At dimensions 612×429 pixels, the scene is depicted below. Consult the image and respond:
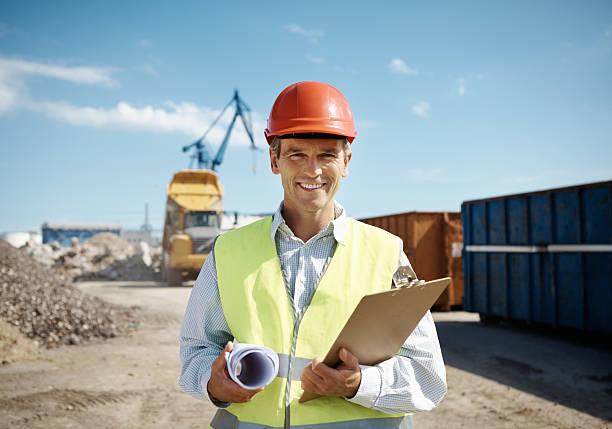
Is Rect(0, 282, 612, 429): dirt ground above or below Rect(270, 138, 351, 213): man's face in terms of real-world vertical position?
below

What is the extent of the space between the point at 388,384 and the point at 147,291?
53.1 ft

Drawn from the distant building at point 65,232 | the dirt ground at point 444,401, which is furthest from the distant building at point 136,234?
the dirt ground at point 444,401

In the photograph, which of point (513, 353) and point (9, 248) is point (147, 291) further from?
point (513, 353)

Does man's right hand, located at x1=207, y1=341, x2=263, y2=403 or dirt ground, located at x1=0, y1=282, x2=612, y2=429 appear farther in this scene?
dirt ground, located at x1=0, y1=282, x2=612, y2=429

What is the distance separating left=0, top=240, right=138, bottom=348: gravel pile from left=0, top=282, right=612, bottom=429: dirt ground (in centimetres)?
58

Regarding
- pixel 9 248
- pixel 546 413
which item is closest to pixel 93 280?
pixel 9 248

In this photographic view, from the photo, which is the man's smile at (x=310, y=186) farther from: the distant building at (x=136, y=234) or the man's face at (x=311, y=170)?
the distant building at (x=136, y=234)

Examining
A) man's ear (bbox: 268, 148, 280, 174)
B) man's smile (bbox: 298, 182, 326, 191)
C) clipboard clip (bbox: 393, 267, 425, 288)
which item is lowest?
clipboard clip (bbox: 393, 267, 425, 288)

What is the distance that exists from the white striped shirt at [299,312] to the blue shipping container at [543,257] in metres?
6.45

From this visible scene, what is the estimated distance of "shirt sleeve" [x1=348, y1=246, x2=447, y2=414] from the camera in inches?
58.5

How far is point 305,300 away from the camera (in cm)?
167

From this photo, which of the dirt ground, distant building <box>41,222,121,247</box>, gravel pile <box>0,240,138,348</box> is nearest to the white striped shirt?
the dirt ground

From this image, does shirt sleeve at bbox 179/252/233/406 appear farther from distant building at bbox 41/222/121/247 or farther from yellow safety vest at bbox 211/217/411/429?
distant building at bbox 41/222/121/247

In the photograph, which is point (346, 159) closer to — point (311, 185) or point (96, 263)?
point (311, 185)
